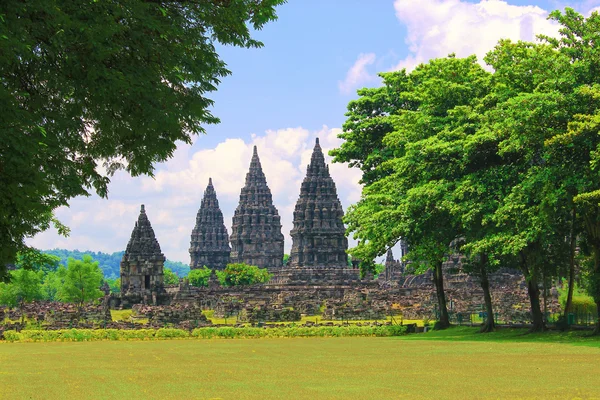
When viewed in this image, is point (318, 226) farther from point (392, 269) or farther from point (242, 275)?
point (392, 269)

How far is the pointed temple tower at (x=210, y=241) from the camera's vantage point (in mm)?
140125

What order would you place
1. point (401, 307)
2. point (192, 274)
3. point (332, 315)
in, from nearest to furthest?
point (332, 315), point (401, 307), point (192, 274)

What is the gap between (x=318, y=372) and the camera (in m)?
22.0

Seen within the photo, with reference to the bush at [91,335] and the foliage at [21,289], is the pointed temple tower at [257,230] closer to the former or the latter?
the foliage at [21,289]

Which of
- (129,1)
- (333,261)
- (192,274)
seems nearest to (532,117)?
(129,1)

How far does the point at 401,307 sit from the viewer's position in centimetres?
7019

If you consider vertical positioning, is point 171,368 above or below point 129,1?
below

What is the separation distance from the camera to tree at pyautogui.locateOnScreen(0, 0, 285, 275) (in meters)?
14.2

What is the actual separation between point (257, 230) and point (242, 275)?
1184cm

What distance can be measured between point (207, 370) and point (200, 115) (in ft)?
25.2

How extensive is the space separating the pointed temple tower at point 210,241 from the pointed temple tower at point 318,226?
123 feet

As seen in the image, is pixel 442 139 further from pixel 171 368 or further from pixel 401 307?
pixel 401 307

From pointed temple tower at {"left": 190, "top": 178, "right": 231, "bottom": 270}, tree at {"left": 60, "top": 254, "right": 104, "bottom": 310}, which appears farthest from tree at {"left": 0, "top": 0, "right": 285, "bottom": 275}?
pointed temple tower at {"left": 190, "top": 178, "right": 231, "bottom": 270}

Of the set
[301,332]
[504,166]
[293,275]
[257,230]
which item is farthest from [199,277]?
[504,166]
